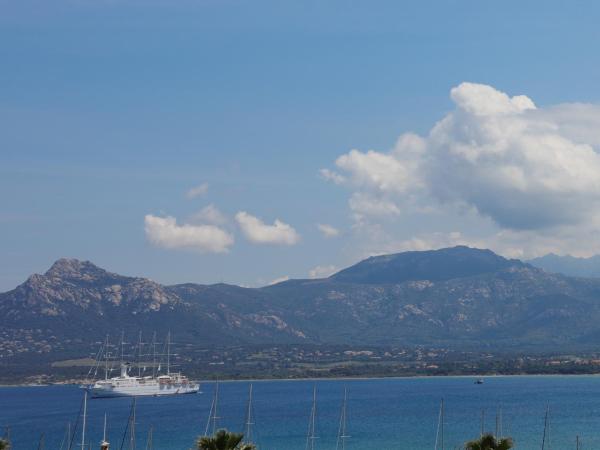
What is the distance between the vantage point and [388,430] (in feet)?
527

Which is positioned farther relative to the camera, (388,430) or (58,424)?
(58,424)

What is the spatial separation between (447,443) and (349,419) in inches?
2094

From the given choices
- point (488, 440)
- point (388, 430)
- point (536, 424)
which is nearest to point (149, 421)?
point (388, 430)

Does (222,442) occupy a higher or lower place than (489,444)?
lower

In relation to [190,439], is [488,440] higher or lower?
higher

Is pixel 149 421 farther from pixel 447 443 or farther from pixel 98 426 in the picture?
pixel 447 443

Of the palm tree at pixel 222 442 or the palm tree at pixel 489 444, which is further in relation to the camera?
the palm tree at pixel 489 444

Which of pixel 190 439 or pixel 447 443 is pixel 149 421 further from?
pixel 447 443

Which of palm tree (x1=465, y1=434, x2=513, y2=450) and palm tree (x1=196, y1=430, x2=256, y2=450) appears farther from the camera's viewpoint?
palm tree (x1=465, y1=434, x2=513, y2=450)

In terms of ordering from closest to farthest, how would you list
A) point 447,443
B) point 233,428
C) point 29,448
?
point 447,443 → point 29,448 → point 233,428

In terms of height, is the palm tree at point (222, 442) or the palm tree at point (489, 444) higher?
the palm tree at point (489, 444)

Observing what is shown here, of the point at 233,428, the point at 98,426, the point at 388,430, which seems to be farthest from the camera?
the point at 98,426

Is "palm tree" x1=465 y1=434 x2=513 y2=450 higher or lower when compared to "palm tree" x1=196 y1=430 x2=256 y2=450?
higher

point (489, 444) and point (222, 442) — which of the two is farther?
point (489, 444)
